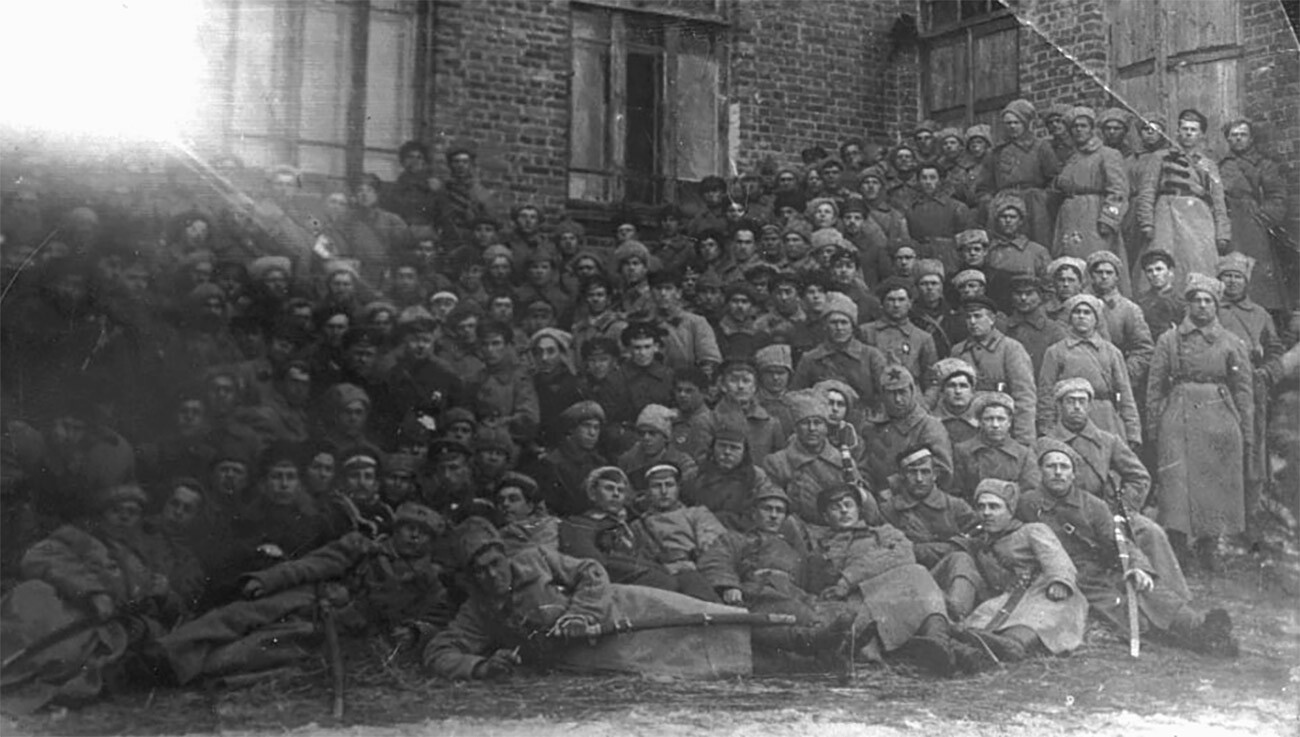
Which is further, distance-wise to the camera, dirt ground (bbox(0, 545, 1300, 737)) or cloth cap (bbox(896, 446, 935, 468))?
cloth cap (bbox(896, 446, 935, 468))

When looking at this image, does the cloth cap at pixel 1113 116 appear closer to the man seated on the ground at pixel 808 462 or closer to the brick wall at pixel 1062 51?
the brick wall at pixel 1062 51

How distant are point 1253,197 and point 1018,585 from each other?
2.01 meters

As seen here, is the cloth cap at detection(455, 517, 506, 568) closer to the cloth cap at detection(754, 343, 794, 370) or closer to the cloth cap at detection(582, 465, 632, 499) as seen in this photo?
the cloth cap at detection(582, 465, 632, 499)

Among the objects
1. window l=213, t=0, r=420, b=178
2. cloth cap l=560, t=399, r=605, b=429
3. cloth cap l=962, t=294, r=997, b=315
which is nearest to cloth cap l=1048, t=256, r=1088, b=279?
cloth cap l=962, t=294, r=997, b=315

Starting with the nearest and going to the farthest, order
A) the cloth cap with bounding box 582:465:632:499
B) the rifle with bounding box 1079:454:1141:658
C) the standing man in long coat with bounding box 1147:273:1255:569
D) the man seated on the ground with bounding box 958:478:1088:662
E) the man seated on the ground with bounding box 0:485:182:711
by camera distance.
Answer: the man seated on the ground with bounding box 0:485:182:711, the cloth cap with bounding box 582:465:632:499, the man seated on the ground with bounding box 958:478:1088:662, the rifle with bounding box 1079:454:1141:658, the standing man in long coat with bounding box 1147:273:1255:569

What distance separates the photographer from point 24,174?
451 centimetres

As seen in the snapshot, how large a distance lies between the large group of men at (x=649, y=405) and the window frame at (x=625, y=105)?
0.10 metres

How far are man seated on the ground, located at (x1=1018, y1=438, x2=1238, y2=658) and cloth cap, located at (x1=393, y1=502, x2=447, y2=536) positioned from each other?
7.68 feet

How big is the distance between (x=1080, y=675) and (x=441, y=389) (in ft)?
8.91

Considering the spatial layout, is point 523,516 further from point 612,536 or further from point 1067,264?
point 1067,264

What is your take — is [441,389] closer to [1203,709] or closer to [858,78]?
[858,78]

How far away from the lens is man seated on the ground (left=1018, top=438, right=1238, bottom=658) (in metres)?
5.39

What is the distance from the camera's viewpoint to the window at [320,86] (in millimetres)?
4711

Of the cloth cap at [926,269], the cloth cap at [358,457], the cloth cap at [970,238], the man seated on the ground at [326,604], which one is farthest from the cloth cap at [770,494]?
the cloth cap at [358,457]
